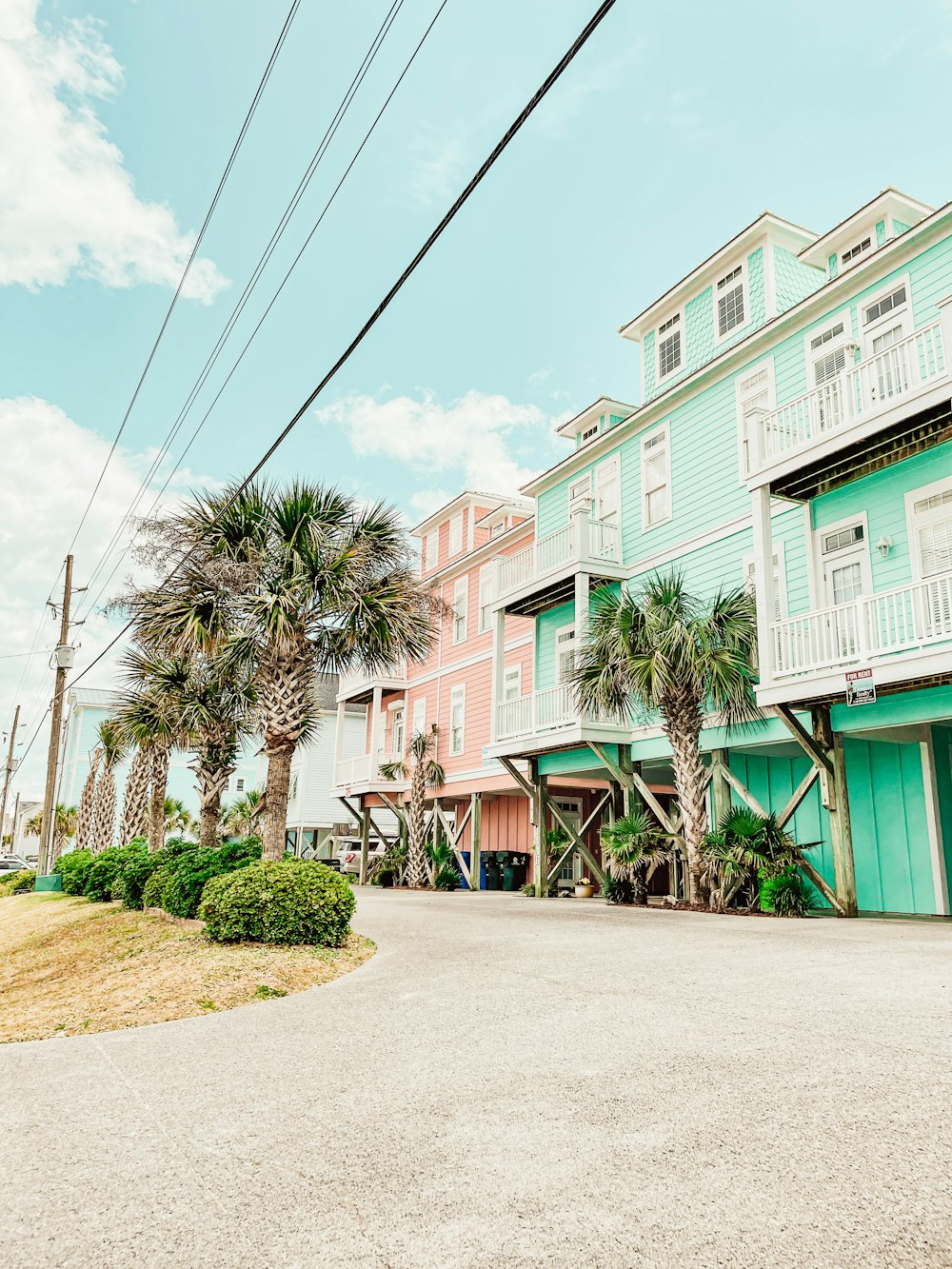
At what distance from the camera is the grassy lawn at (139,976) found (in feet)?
22.0

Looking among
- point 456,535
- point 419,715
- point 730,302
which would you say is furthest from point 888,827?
point 456,535

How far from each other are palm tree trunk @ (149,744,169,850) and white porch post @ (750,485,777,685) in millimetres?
13003

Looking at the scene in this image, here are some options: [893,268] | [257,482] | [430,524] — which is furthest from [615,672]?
[430,524]

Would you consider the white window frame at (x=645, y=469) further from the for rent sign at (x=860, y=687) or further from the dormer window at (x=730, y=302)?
the for rent sign at (x=860, y=687)

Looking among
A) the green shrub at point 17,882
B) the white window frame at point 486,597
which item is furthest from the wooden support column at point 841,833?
the green shrub at point 17,882

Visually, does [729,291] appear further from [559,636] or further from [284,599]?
[284,599]

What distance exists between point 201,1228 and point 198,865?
1167 cm

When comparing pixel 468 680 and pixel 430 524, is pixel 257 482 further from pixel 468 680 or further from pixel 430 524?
pixel 430 524

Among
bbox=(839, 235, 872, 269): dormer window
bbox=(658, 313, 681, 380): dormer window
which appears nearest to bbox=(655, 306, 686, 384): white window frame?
bbox=(658, 313, 681, 380): dormer window

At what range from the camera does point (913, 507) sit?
13.0 metres

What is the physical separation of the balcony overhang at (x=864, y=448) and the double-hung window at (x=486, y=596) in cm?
1222

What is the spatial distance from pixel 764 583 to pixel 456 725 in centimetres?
1440

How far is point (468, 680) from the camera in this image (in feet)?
85.3

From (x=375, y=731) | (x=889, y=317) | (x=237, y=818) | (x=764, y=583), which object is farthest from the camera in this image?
(x=237, y=818)
